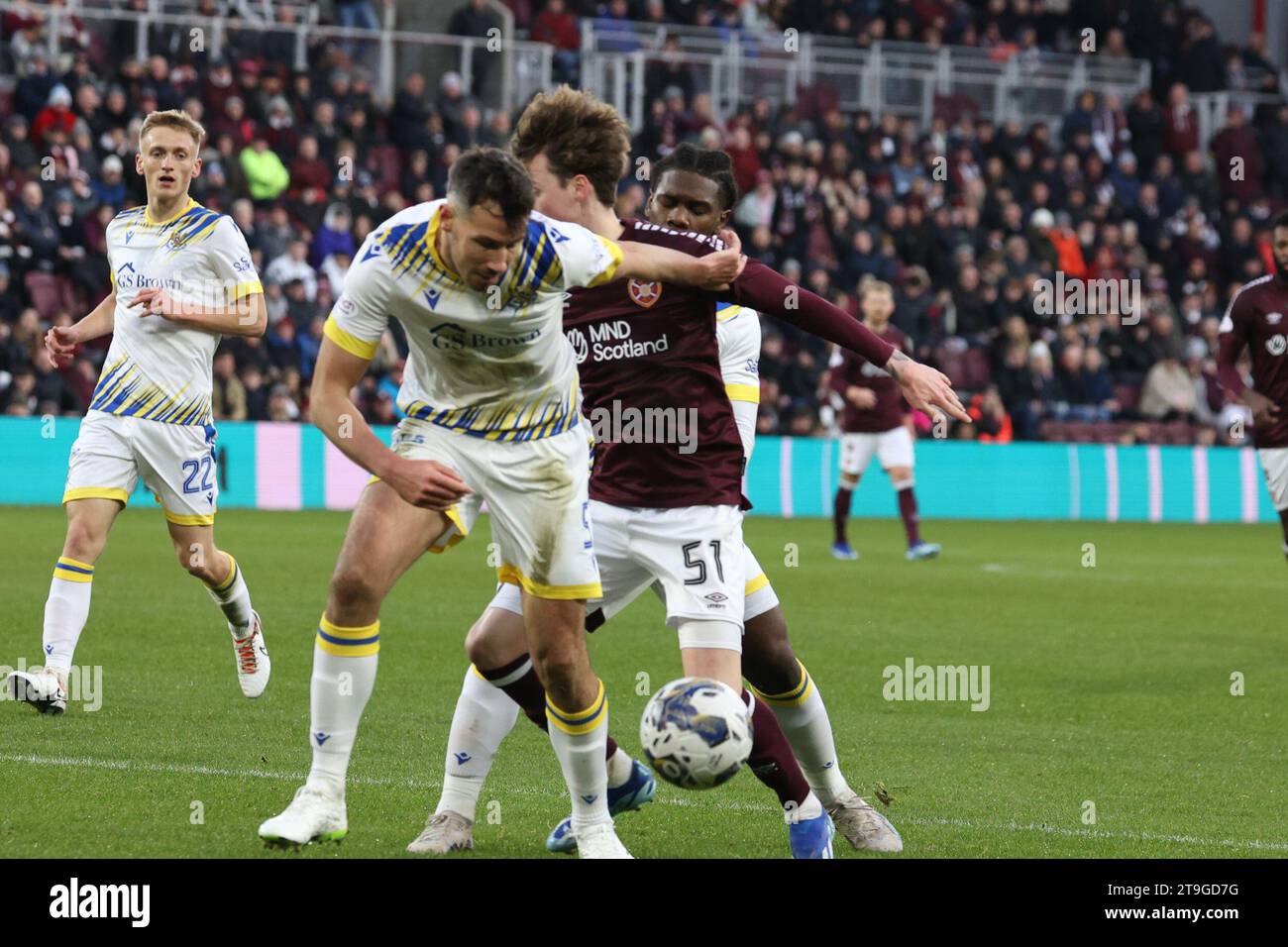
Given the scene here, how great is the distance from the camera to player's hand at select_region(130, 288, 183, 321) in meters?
8.16

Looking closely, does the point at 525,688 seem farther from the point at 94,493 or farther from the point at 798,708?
the point at 94,493

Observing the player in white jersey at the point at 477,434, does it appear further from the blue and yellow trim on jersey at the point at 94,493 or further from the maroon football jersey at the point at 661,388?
the blue and yellow trim on jersey at the point at 94,493

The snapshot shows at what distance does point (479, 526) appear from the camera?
63.9ft

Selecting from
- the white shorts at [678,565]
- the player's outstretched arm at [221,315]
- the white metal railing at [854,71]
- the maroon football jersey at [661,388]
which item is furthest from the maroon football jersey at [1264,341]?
the white metal railing at [854,71]

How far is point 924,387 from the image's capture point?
5648mm

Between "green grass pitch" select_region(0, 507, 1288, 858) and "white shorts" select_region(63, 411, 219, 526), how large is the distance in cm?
86

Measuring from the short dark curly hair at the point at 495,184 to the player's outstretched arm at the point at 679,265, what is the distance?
50cm

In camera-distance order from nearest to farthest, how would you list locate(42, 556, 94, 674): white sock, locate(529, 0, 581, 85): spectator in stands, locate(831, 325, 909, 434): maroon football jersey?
locate(42, 556, 94, 674): white sock < locate(831, 325, 909, 434): maroon football jersey < locate(529, 0, 581, 85): spectator in stands

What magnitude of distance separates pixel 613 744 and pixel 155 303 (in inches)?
127

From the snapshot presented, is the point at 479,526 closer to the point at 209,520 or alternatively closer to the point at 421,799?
the point at 209,520

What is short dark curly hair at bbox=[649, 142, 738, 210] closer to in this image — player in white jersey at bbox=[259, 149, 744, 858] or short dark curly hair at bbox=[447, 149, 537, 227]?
player in white jersey at bbox=[259, 149, 744, 858]

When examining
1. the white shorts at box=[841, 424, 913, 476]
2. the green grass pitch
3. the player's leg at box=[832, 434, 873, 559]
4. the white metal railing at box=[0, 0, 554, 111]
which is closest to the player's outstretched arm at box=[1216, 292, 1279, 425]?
the green grass pitch

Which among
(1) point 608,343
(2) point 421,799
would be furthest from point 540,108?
(2) point 421,799

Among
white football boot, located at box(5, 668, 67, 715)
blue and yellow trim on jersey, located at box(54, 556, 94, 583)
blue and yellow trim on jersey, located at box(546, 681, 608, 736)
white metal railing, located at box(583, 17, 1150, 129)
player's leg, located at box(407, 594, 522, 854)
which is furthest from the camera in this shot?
white metal railing, located at box(583, 17, 1150, 129)
